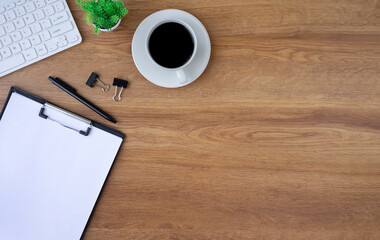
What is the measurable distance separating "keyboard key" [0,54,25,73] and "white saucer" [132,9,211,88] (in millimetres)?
292

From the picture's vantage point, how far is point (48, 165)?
750 mm

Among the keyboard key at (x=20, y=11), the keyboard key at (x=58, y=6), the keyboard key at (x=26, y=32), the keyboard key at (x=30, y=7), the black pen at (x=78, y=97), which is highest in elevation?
the keyboard key at (x=58, y=6)

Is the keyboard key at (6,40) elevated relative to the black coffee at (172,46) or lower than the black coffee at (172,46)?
lower

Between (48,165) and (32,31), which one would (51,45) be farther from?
(48,165)

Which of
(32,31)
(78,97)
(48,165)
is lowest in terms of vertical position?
(48,165)

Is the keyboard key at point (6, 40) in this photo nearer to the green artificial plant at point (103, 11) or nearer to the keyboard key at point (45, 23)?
the keyboard key at point (45, 23)

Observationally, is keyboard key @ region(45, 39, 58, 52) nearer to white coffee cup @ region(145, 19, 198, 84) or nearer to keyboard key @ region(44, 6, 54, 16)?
keyboard key @ region(44, 6, 54, 16)

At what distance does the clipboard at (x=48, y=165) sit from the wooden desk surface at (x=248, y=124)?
0.03 m

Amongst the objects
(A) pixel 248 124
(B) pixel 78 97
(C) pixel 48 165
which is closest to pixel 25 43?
(B) pixel 78 97

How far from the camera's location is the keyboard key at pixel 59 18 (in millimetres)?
733

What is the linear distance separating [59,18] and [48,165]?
38cm

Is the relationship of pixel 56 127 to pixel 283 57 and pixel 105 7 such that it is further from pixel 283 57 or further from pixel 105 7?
pixel 283 57

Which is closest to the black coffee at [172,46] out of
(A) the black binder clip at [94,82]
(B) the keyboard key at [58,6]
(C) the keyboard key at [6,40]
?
(A) the black binder clip at [94,82]

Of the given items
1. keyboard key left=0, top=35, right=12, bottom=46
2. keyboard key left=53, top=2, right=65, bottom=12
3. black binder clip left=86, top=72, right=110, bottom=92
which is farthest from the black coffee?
keyboard key left=0, top=35, right=12, bottom=46
